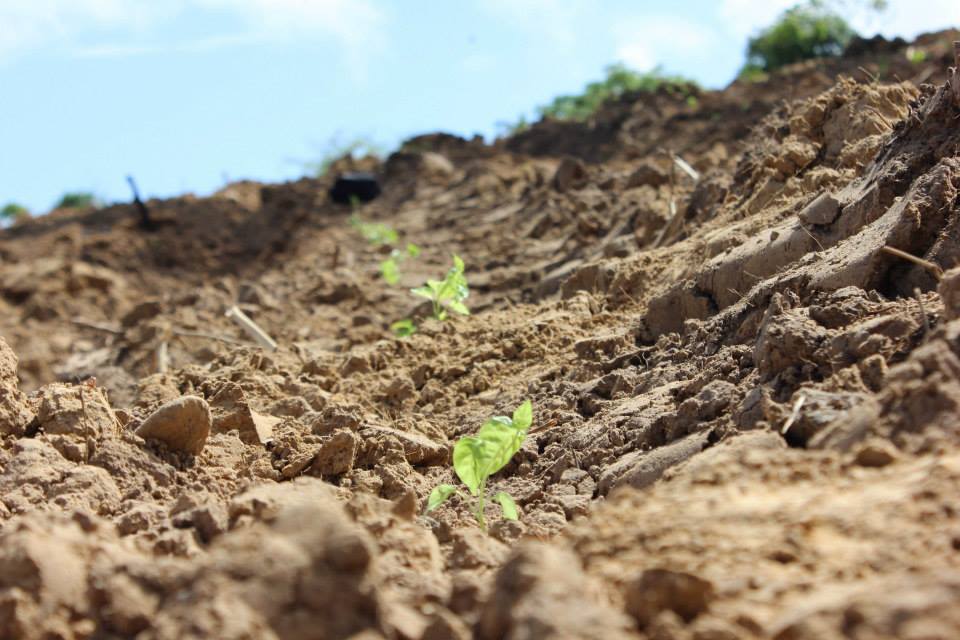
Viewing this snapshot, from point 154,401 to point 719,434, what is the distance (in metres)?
2.90

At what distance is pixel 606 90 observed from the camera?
1555 cm

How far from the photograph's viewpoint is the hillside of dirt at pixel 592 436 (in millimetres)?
2195

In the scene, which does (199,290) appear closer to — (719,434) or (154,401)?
(154,401)

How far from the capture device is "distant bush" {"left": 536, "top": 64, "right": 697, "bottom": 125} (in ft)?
48.5

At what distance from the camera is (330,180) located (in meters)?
15.6

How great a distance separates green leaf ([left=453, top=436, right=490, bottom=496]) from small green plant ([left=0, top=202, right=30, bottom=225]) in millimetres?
14450

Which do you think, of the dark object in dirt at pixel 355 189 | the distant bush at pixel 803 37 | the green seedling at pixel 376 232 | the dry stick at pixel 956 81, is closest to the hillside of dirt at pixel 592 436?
the dry stick at pixel 956 81

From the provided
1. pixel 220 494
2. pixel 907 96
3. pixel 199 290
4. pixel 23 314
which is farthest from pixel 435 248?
pixel 220 494

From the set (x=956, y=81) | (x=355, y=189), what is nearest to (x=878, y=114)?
(x=956, y=81)

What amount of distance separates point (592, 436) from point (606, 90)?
11805mm

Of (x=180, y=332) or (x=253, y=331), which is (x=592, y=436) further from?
(x=180, y=332)

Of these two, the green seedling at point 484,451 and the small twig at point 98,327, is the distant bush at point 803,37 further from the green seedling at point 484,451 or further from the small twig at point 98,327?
the green seedling at point 484,451

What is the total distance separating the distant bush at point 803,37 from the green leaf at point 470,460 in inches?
467

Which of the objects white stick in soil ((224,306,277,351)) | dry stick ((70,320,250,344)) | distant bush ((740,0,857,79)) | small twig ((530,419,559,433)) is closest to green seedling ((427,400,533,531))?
small twig ((530,419,559,433))
